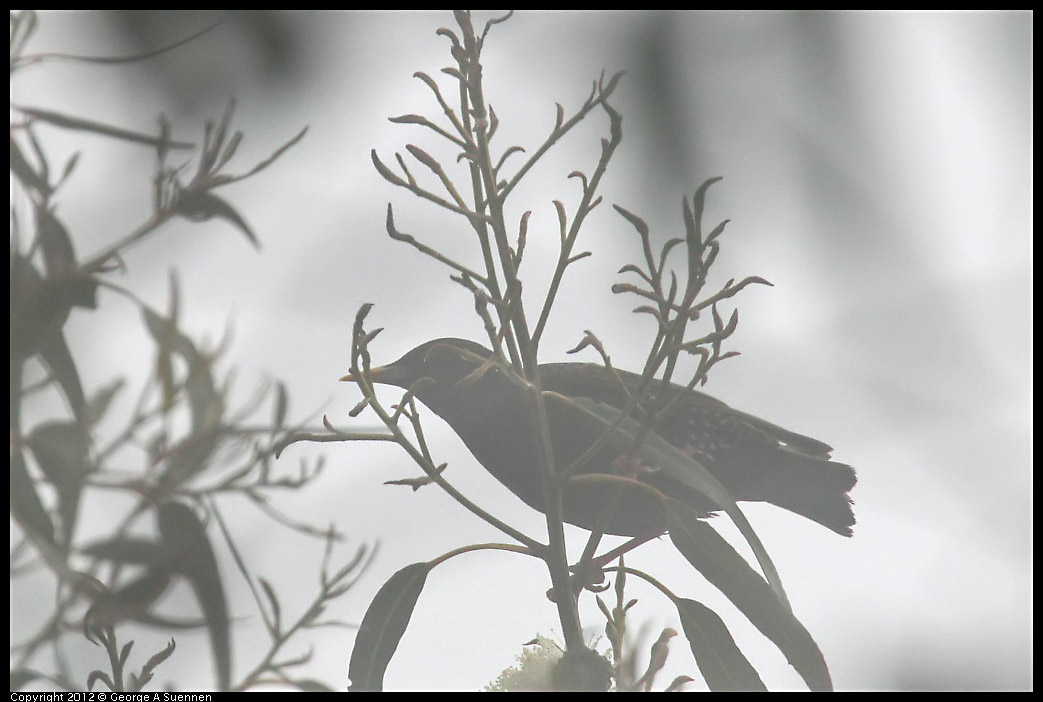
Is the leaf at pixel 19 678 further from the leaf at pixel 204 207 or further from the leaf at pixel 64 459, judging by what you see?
the leaf at pixel 204 207

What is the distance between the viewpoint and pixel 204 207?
0.88 metres

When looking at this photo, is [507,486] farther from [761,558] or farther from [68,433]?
[68,433]

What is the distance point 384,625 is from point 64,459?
0.87m

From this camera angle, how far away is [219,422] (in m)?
0.67

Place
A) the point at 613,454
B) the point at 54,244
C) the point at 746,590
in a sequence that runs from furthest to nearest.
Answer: the point at 613,454
the point at 746,590
the point at 54,244

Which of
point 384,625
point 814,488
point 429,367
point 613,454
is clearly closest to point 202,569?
point 384,625

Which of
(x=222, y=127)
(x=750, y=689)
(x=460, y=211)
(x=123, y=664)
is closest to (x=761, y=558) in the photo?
(x=750, y=689)

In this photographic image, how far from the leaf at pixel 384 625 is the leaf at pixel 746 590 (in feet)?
1.29

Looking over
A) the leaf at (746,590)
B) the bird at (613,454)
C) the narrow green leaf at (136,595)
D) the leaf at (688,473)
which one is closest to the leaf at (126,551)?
the narrow green leaf at (136,595)

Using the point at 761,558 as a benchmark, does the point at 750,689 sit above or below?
below

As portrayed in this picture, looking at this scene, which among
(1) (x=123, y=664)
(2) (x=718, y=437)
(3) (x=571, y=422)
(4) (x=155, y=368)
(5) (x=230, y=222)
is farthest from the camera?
(2) (x=718, y=437)

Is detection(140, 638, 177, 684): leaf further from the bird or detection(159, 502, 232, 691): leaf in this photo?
the bird

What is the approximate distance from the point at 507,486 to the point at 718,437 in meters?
0.61

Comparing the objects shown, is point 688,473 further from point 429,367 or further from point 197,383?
point 429,367
